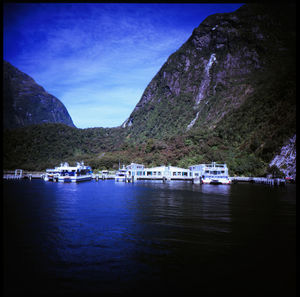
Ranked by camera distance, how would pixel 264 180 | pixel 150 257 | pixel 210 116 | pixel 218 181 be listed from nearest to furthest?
1. pixel 150 257
2. pixel 264 180
3. pixel 218 181
4. pixel 210 116

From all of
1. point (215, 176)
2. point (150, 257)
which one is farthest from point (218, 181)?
point (150, 257)

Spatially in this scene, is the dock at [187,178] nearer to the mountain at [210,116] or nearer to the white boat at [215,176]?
the white boat at [215,176]

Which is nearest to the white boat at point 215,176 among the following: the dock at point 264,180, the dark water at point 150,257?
the dock at point 264,180

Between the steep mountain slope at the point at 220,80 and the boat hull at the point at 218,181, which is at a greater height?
the steep mountain slope at the point at 220,80

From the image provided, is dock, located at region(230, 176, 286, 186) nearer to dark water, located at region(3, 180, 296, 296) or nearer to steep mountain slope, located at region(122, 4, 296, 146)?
steep mountain slope, located at region(122, 4, 296, 146)

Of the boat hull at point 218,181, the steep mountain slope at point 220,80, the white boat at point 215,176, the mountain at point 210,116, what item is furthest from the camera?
the steep mountain slope at point 220,80

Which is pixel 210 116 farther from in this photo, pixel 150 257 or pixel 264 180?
pixel 150 257

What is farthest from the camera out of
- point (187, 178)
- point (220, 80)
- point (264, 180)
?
point (220, 80)
